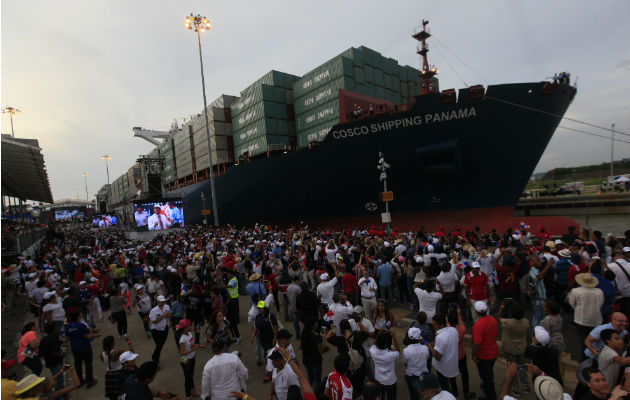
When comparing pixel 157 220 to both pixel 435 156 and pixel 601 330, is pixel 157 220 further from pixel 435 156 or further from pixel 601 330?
pixel 601 330

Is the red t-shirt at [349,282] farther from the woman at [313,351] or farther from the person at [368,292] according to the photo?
the woman at [313,351]

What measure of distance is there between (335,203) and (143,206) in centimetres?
→ 2365

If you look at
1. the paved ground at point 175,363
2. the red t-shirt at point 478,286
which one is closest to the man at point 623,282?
the paved ground at point 175,363

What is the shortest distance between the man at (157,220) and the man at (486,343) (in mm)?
34723

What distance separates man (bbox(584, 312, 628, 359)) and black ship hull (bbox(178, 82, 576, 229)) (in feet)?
41.5

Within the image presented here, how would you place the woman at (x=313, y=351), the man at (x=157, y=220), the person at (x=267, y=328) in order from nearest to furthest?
the woman at (x=313, y=351) < the person at (x=267, y=328) < the man at (x=157, y=220)

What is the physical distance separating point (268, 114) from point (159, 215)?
1710 cm

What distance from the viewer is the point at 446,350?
4.27 metres

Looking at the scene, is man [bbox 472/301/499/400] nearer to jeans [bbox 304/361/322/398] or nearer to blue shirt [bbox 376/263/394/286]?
jeans [bbox 304/361/322/398]

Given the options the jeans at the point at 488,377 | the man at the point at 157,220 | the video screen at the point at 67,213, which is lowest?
the jeans at the point at 488,377

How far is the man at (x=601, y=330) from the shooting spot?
12.5ft

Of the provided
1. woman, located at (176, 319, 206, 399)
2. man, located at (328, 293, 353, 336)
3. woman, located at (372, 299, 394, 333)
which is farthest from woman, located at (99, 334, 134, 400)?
woman, located at (372, 299, 394, 333)

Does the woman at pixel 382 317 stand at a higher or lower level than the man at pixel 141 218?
lower

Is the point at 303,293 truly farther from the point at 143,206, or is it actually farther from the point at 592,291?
the point at 143,206
